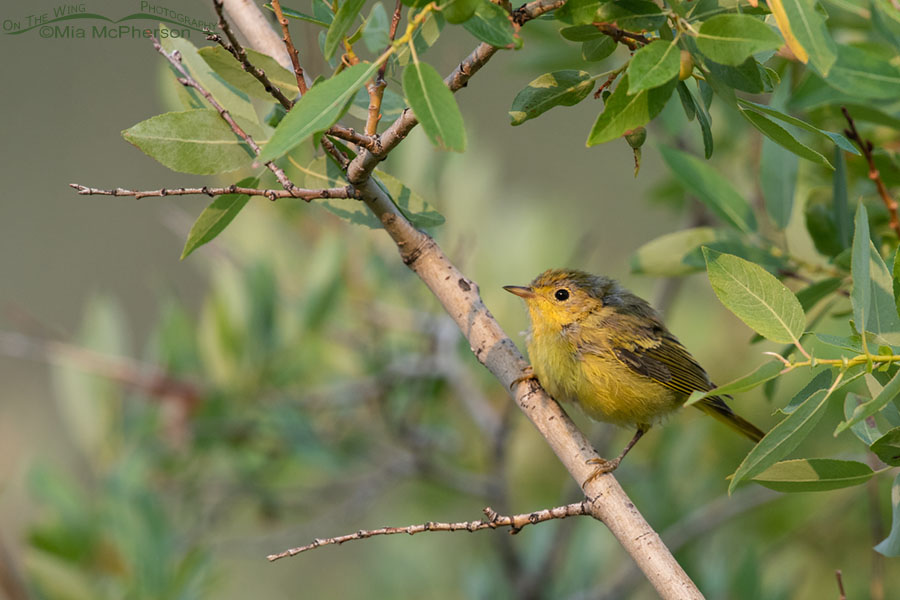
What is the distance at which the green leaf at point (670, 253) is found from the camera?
255 cm

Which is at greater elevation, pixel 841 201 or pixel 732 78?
pixel 841 201

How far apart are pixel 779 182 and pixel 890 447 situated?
1186mm

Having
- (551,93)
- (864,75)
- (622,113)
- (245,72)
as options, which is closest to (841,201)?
(864,75)

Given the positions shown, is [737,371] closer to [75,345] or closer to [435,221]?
[435,221]

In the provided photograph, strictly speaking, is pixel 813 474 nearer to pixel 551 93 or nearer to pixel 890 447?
pixel 890 447

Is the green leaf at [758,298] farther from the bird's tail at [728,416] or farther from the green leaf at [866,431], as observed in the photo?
the bird's tail at [728,416]

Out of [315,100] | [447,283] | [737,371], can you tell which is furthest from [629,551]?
[737,371]

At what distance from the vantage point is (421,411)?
4.07 metres

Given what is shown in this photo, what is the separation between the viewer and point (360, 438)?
4.01 m

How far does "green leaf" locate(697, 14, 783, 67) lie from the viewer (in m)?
1.26

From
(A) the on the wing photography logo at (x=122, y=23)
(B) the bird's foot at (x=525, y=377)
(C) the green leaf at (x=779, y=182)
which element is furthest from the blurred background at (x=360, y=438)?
(B) the bird's foot at (x=525, y=377)

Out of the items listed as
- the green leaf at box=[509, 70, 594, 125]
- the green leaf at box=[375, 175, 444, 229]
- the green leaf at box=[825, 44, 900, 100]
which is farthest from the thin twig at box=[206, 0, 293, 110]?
the green leaf at box=[825, 44, 900, 100]

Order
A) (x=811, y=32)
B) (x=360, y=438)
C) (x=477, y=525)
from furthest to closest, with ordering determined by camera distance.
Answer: (x=360, y=438) → (x=477, y=525) → (x=811, y=32)

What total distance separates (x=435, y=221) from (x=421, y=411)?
6.98ft
